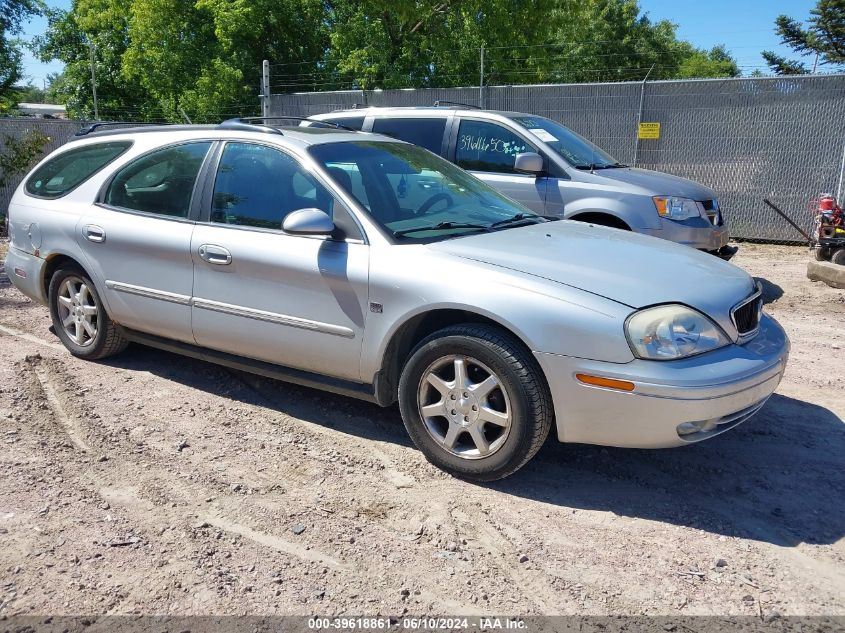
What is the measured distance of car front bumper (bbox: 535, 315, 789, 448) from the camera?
3.18 meters

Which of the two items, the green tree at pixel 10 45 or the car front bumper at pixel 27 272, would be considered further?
the green tree at pixel 10 45

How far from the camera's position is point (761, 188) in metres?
11.1

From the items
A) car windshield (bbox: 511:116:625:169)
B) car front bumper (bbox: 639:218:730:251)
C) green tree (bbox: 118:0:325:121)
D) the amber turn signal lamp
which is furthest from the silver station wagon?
green tree (bbox: 118:0:325:121)

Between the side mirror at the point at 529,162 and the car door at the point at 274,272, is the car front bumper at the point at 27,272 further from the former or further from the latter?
the side mirror at the point at 529,162

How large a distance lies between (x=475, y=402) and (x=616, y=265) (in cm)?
99

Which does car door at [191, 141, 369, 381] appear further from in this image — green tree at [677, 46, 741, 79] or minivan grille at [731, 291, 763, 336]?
green tree at [677, 46, 741, 79]

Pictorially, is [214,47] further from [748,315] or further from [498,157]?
[748,315]

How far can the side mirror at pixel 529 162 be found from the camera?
24.1 feet

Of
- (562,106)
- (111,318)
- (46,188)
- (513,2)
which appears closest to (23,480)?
(111,318)

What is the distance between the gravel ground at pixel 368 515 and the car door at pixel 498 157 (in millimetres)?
3464

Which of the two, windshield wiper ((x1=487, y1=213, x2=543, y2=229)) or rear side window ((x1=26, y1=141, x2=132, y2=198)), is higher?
rear side window ((x1=26, y1=141, x2=132, y2=198))

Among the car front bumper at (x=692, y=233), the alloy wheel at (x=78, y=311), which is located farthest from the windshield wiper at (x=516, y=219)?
the alloy wheel at (x=78, y=311)

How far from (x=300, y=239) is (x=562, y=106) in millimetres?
9280

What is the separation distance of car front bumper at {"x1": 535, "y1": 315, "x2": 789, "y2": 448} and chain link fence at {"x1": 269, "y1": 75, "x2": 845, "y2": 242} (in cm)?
863
